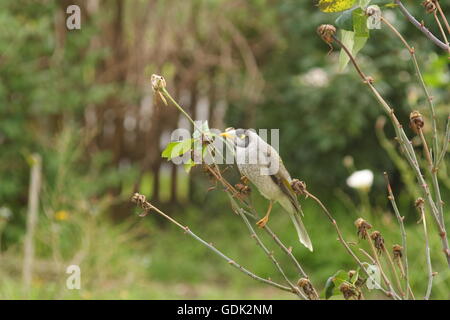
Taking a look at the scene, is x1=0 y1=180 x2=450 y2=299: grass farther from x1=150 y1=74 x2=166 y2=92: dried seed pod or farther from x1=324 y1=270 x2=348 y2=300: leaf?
x1=150 y1=74 x2=166 y2=92: dried seed pod

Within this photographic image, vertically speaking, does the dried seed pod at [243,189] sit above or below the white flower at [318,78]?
below

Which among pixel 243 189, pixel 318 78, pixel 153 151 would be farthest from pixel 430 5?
pixel 153 151

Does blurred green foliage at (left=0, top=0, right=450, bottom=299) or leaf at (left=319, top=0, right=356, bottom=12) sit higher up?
blurred green foliage at (left=0, top=0, right=450, bottom=299)

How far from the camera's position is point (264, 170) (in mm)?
1456

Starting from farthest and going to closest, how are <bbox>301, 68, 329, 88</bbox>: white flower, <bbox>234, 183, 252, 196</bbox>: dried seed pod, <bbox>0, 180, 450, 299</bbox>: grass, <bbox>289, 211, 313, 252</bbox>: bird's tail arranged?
<bbox>301, 68, 329, 88</bbox>: white flower → <bbox>0, 180, 450, 299</bbox>: grass → <bbox>289, 211, 313, 252</bbox>: bird's tail → <bbox>234, 183, 252, 196</bbox>: dried seed pod

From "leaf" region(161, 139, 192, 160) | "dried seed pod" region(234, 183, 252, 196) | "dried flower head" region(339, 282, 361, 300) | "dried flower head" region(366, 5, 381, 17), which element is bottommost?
"dried flower head" region(339, 282, 361, 300)

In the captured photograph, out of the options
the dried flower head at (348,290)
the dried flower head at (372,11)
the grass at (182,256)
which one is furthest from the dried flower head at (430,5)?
the grass at (182,256)

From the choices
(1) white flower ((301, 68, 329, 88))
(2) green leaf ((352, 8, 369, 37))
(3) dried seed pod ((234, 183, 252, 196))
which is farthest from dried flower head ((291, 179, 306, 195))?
(1) white flower ((301, 68, 329, 88))

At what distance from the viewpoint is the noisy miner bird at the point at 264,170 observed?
1.38 meters

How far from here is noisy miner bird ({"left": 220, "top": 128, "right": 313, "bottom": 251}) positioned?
138 centimetres

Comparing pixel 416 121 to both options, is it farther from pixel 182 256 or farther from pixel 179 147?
pixel 182 256

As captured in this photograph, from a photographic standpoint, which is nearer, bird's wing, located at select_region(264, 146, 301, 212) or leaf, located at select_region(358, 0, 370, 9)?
leaf, located at select_region(358, 0, 370, 9)

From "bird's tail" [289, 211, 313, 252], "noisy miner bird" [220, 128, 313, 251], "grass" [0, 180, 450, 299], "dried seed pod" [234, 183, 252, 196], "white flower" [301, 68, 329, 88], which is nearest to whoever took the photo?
"dried seed pod" [234, 183, 252, 196]

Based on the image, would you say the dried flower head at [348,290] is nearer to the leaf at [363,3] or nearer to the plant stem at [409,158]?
the plant stem at [409,158]
